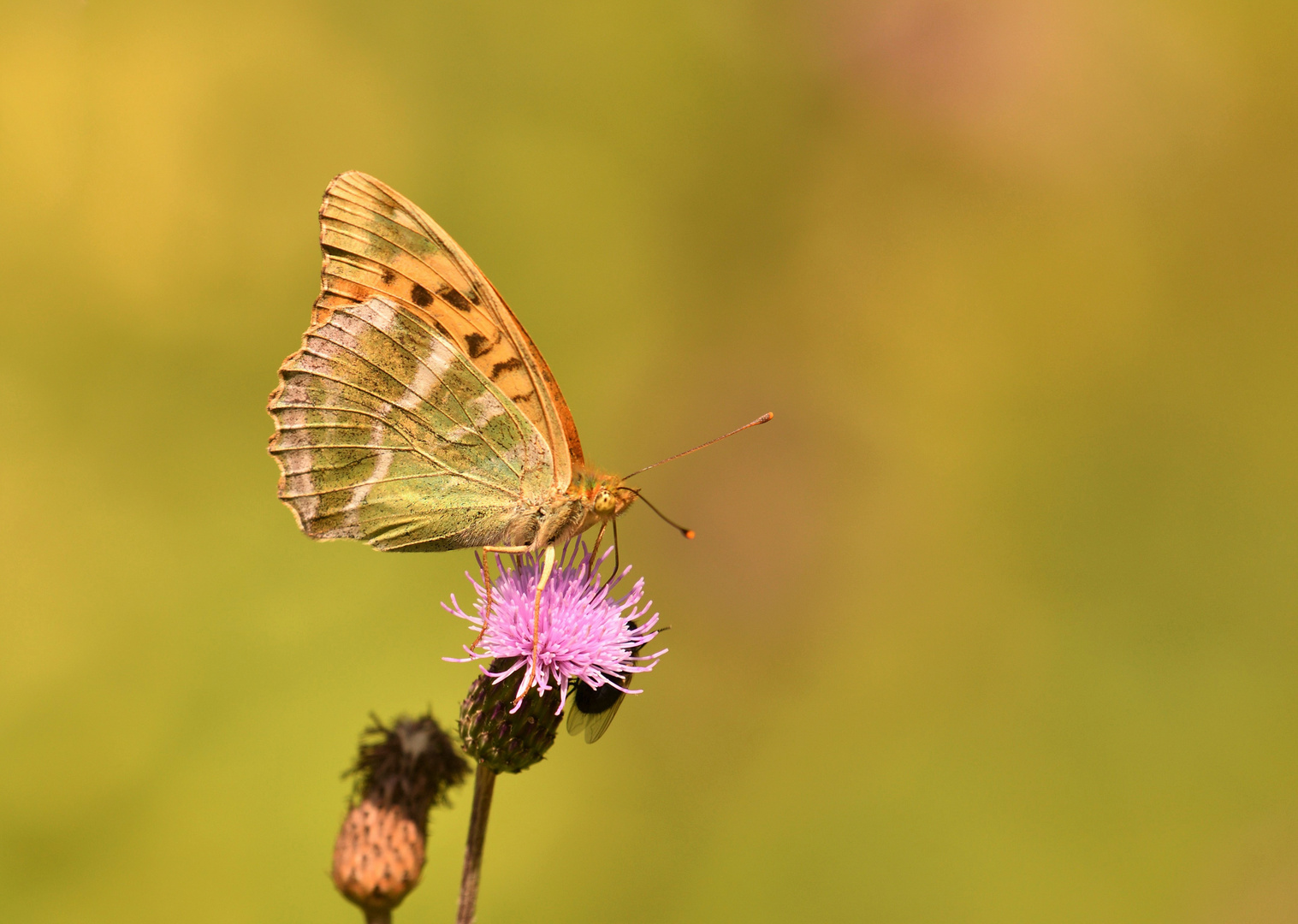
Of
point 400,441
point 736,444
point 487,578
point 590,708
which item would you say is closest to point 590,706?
point 590,708

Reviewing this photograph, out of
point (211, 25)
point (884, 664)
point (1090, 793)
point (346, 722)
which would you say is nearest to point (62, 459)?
point (346, 722)

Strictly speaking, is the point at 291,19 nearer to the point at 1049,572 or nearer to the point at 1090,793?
the point at 1049,572

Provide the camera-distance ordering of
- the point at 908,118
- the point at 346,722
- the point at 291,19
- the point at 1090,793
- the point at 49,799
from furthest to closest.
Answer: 1. the point at 908,118
2. the point at 291,19
3. the point at 1090,793
4. the point at 346,722
5. the point at 49,799

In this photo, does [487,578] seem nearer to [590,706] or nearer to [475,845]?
[590,706]

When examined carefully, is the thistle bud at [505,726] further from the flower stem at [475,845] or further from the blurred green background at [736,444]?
the blurred green background at [736,444]

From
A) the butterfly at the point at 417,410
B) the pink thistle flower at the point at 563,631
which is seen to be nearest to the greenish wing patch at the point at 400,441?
the butterfly at the point at 417,410

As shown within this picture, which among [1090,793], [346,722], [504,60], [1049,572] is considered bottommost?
[346,722]
